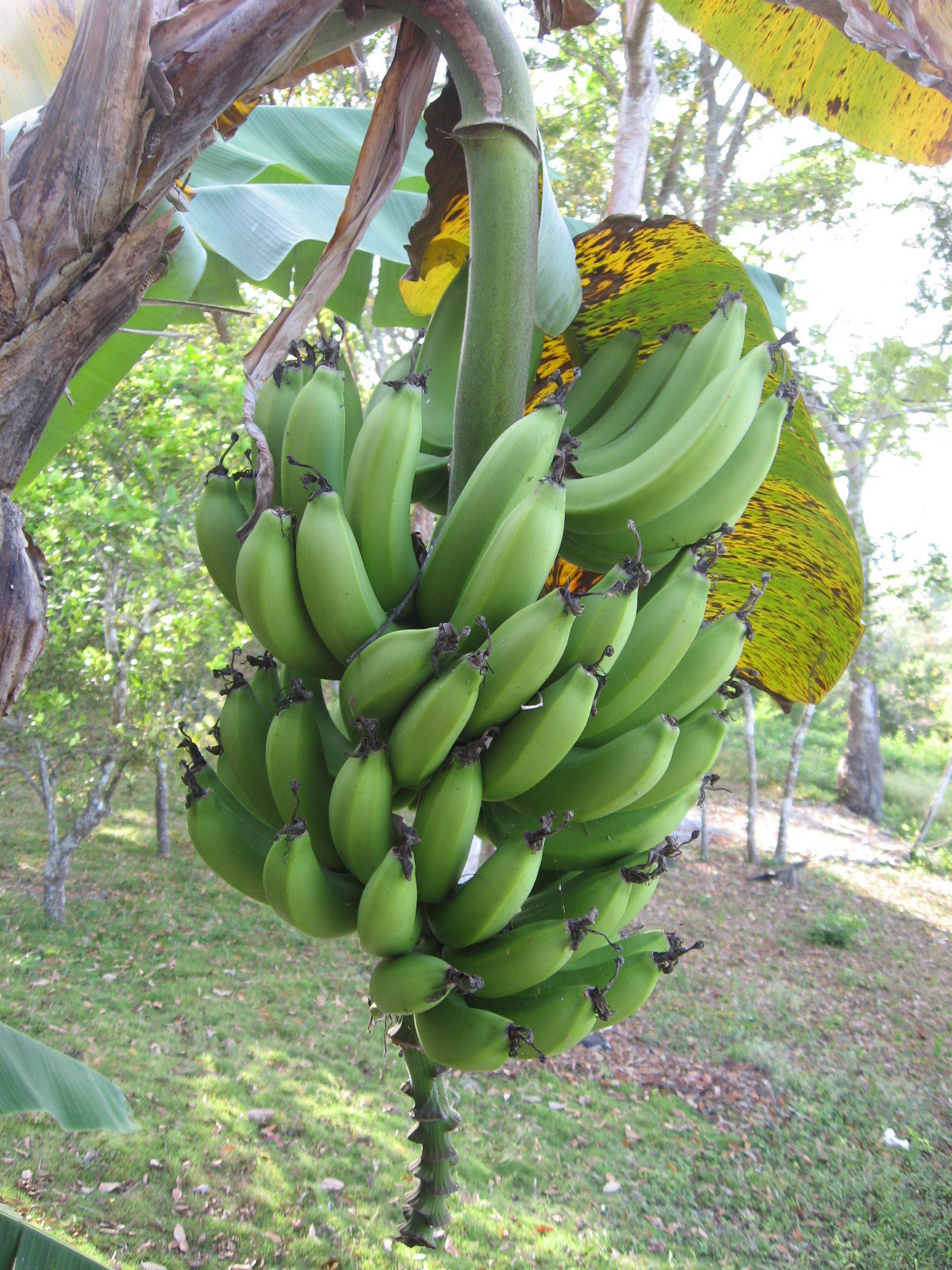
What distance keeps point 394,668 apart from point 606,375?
749 mm

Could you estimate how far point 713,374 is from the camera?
1.31 m

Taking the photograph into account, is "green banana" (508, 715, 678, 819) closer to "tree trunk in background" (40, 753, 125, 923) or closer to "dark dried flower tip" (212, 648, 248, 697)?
"dark dried flower tip" (212, 648, 248, 697)

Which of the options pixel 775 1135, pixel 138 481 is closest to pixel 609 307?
pixel 775 1135

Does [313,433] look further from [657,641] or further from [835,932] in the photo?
[835,932]

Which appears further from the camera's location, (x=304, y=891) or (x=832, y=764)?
(x=832, y=764)

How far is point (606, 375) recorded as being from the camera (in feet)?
4.97

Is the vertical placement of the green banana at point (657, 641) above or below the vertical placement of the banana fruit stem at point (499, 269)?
below

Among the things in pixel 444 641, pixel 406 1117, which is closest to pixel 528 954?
pixel 444 641

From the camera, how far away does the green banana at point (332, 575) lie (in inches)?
42.3

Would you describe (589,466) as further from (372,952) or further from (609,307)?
(372,952)

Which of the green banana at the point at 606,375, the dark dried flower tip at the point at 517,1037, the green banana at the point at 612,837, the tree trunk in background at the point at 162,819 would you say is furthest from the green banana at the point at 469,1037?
the tree trunk in background at the point at 162,819

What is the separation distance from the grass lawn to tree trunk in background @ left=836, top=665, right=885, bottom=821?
27.2ft

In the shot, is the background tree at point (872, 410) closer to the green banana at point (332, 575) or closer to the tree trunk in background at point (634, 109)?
the tree trunk in background at point (634, 109)

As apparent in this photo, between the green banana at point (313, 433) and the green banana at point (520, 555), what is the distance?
0.90 feet
